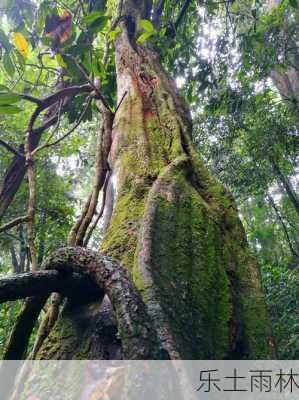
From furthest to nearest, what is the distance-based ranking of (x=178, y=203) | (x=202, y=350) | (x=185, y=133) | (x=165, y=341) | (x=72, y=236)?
(x=185, y=133), (x=72, y=236), (x=178, y=203), (x=202, y=350), (x=165, y=341)

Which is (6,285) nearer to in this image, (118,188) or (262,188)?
(118,188)

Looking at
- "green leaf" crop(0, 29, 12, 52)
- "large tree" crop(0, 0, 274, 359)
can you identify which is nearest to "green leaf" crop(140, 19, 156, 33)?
"large tree" crop(0, 0, 274, 359)

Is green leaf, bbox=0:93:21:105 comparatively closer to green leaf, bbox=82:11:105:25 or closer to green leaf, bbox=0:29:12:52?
green leaf, bbox=0:29:12:52

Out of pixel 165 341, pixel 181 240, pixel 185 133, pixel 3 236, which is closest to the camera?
pixel 165 341

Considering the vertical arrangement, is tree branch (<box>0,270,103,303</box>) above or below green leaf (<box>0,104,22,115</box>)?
below

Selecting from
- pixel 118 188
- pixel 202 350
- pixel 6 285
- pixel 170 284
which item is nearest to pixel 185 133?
pixel 118 188

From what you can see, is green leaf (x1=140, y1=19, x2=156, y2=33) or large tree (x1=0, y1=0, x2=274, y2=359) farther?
green leaf (x1=140, y1=19, x2=156, y2=33)

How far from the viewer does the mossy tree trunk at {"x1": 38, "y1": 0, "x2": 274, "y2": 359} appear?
0.85m

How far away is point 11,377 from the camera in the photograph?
3.00ft

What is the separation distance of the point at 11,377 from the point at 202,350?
0.44m

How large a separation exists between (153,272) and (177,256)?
0.14 meters

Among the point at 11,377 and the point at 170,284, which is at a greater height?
the point at 170,284

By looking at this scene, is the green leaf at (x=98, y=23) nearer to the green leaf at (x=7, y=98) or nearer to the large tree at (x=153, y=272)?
the large tree at (x=153, y=272)

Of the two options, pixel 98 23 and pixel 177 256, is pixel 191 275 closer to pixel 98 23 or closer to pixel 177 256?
pixel 177 256
